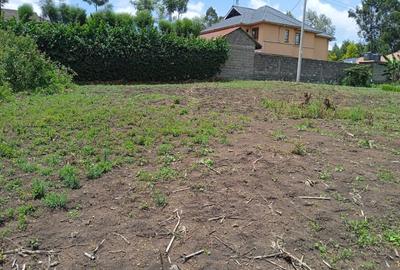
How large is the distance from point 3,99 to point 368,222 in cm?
716

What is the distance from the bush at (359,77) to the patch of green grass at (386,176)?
57.6 feet

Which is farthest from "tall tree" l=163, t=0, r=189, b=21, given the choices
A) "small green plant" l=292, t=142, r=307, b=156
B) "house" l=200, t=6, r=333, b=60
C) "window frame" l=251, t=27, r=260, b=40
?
"small green plant" l=292, t=142, r=307, b=156

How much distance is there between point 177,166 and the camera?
453 cm

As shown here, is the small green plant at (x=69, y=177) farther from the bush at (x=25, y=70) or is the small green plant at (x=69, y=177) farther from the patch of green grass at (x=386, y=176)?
the bush at (x=25, y=70)

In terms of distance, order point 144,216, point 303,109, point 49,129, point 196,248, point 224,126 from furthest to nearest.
→ point 303,109, point 224,126, point 49,129, point 144,216, point 196,248

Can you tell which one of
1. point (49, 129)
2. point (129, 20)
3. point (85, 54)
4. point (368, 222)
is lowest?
point (368, 222)

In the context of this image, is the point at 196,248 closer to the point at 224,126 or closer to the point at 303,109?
the point at 224,126

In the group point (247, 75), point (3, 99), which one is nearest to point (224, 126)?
point (3, 99)

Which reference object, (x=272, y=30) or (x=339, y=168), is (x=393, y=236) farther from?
(x=272, y=30)

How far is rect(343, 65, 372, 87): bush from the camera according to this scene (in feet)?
68.8

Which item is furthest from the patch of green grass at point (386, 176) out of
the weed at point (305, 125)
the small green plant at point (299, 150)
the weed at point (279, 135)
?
the weed at point (305, 125)

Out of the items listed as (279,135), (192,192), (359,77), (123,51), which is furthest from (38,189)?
(359,77)

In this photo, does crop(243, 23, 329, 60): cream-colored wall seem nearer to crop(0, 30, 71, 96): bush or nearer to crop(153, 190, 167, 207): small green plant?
crop(0, 30, 71, 96): bush

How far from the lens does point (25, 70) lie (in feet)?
32.8
